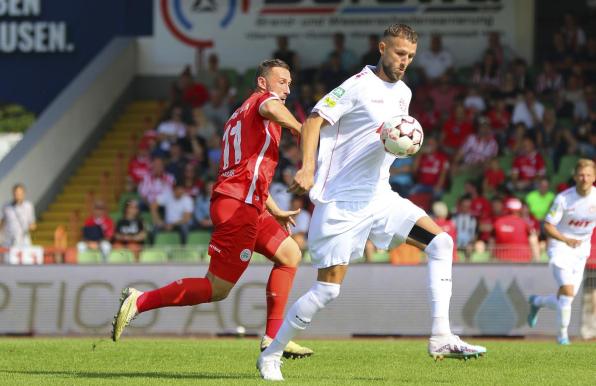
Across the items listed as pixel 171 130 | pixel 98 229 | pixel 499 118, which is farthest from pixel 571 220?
pixel 171 130

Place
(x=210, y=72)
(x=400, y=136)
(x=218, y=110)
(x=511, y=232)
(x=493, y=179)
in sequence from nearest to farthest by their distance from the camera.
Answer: (x=400, y=136)
(x=511, y=232)
(x=493, y=179)
(x=218, y=110)
(x=210, y=72)

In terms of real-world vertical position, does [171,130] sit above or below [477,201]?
below

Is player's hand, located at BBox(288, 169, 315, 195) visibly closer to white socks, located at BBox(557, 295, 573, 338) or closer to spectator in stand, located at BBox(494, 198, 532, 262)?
white socks, located at BBox(557, 295, 573, 338)

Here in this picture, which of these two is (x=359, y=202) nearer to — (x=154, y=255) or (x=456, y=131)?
(x=154, y=255)

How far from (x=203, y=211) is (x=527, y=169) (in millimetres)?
5586

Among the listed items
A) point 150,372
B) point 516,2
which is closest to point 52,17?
point 516,2

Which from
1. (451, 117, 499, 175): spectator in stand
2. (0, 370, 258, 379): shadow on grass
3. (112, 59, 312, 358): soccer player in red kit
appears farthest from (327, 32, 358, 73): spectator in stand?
→ (0, 370, 258, 379): shadow on grass

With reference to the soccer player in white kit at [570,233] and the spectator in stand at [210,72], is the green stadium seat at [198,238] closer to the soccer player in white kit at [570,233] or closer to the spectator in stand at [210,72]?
the spectator in stand at [210,72]

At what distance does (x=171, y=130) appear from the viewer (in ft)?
81.4

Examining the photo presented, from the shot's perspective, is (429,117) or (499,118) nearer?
(499,118)

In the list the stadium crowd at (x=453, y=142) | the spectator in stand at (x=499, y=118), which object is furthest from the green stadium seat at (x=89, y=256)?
the spectator in stand at (x=499, y=118)

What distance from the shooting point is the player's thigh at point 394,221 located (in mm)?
9367

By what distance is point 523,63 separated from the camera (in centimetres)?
2466

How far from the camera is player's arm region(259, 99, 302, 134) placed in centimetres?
955
